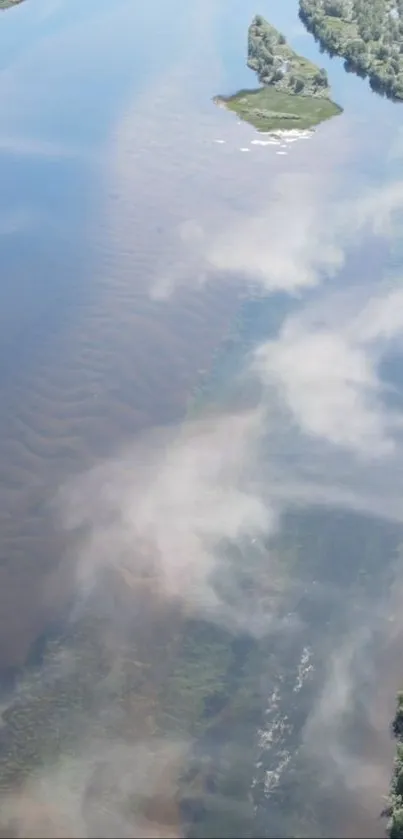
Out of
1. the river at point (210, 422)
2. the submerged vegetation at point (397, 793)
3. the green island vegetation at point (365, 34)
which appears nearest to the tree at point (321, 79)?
the green island vegetation at point (365, 34)

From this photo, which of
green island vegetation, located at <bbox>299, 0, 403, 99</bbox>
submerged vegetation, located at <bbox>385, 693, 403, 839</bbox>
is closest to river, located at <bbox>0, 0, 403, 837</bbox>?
submerged vegetation, located at <bbox>385, 693, 403, 839</bbox>

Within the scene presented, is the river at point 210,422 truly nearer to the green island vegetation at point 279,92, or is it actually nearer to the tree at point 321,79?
the green island vegetation at point 279,92

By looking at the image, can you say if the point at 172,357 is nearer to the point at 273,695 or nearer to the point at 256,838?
the point at 273,695

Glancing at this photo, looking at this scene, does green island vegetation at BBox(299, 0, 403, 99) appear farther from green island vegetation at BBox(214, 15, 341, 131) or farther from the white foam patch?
the white foam patch

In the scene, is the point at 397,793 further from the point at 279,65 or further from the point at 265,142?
the point at 279,65

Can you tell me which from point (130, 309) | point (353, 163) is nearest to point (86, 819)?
point (130, 309)

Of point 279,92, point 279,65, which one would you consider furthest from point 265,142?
point 279,65
